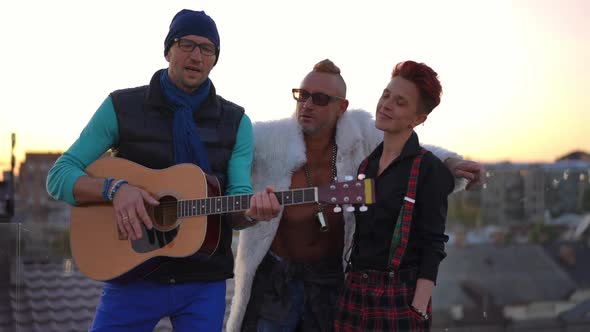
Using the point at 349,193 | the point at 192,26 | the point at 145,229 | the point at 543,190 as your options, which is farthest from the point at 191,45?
the point at 543,190

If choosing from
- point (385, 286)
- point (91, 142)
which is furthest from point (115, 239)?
point (385, 286)

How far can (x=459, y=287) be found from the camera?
13.3m

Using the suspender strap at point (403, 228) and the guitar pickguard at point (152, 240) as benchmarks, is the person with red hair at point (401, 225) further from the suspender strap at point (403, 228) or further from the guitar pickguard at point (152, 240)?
the guitar pickguard at point (152, 240)

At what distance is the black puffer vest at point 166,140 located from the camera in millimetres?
2914

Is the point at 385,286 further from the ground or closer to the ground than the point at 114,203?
closer to the ground

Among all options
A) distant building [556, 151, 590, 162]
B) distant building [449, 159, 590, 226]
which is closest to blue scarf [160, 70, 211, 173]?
distant building [449, 159, 590, 226]

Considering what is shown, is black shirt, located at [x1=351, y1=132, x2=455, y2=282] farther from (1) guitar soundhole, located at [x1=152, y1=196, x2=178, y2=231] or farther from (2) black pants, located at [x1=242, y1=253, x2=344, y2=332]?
(1) guitar soundhole, located at [x1=152, y1=196, x2=178, y2=231]

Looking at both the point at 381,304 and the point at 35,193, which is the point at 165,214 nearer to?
the point at 381,304

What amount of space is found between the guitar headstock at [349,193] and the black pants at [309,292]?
0.71m

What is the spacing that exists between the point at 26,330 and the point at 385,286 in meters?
2.54

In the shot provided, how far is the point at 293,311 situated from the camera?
3270mm

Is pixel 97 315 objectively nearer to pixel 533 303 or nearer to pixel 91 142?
pixel 91 142

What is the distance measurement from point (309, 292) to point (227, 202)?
0.70 m

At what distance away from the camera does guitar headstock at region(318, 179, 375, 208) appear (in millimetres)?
2613
